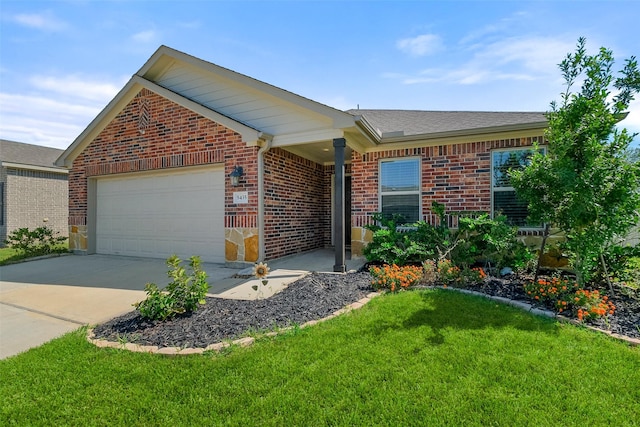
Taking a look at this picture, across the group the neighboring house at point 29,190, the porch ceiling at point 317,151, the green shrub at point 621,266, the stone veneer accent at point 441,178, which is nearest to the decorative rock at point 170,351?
the stone veneer accent at point 441,178

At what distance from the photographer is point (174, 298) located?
400cm

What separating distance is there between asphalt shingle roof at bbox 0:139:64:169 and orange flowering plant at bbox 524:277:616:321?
17.0 m

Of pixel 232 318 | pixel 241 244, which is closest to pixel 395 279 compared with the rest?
pixel 232 318

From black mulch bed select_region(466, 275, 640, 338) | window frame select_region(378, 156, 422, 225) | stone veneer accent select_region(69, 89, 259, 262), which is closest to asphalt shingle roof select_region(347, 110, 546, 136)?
window frame select_region(378, 156, 422, 225)

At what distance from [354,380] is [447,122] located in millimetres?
6991

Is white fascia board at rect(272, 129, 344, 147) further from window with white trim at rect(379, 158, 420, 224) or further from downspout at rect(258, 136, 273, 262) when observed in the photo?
window with white trim at rect(379, 158, 420, 224)

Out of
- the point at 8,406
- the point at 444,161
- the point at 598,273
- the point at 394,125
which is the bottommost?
the point at 8,406

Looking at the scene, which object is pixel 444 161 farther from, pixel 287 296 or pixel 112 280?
pixel 112 280

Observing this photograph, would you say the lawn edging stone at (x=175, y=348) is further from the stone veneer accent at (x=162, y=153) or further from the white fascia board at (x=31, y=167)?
the white fascia board at (x=31, y=167)

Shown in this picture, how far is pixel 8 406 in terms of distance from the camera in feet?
7.69

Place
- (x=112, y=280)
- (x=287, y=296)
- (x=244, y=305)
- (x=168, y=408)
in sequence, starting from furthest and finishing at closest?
(x=112, y=280), (x=287, y=296), (x=244, y=305), (x=168, y=408)

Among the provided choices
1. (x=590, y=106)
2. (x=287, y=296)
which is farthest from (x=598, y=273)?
(x=287, y=296)

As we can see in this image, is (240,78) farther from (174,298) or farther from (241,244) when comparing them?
(174,298)

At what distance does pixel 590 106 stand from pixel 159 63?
30.7ft
